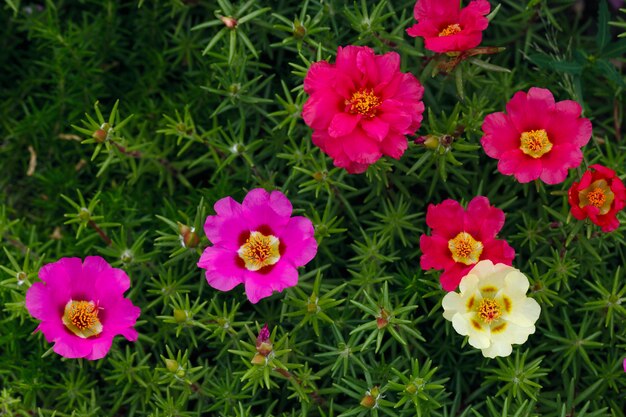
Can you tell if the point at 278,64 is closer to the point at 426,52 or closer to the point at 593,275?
the point at 426,52

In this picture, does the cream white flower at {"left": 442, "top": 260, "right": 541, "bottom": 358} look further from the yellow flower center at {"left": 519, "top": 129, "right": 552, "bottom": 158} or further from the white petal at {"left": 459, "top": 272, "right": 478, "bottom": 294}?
the yellow flower center at {"left": 519, "top": 129, "right": 552, "bottom": 158}

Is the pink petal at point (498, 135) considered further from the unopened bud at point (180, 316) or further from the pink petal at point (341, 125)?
the unopened bud at point (180, 316)

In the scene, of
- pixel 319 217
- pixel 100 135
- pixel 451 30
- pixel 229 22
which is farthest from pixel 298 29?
pixel 100 135

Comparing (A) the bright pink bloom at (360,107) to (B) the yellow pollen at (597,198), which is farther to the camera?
(B) the yellow pollen at (597,198)

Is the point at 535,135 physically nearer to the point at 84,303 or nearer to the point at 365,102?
the point at 365,102

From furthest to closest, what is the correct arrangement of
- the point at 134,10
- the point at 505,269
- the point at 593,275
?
the point at 134,10 → the point at 593,275 → the point at 505,269

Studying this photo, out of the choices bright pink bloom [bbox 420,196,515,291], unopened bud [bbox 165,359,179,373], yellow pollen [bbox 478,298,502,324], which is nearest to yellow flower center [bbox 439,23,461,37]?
bright pink bloom [bbox 420,196,515,291]

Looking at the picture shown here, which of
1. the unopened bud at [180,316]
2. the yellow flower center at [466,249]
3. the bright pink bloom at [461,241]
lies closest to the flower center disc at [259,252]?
the unopened bud at [180,316]

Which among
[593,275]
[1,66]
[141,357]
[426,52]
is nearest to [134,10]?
[1,66]
